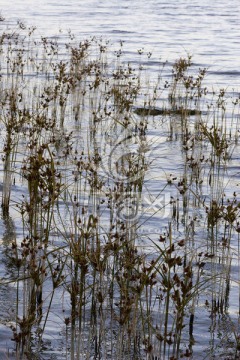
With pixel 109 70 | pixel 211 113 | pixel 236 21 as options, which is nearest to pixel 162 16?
pixel 236 21

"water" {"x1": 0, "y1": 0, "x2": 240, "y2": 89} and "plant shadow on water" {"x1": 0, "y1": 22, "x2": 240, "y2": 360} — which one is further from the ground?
"water" {"x1": 0, "y1": 0, "x2": 240, "y2": 89}

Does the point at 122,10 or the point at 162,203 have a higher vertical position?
the point at 122,10

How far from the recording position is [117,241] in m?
4.04

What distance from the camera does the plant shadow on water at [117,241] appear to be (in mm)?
3822

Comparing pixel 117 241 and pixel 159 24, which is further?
pixel 159 24

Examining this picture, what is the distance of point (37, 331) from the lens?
4.25 metres

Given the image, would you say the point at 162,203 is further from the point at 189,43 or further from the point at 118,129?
the point at 189,43

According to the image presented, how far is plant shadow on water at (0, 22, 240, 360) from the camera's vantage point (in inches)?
150

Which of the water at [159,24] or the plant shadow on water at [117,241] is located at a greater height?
the water at [159,24]

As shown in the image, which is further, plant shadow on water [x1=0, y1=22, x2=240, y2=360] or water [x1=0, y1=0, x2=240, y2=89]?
water [x1=0, y1=0, x2=240, y2=89]

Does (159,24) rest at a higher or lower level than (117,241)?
higher

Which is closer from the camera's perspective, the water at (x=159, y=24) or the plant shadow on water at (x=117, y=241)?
the plant shadow on water at (x=117, y=241)

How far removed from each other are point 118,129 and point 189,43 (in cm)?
1057

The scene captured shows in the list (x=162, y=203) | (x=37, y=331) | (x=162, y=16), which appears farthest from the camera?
(x=162, y=16)
